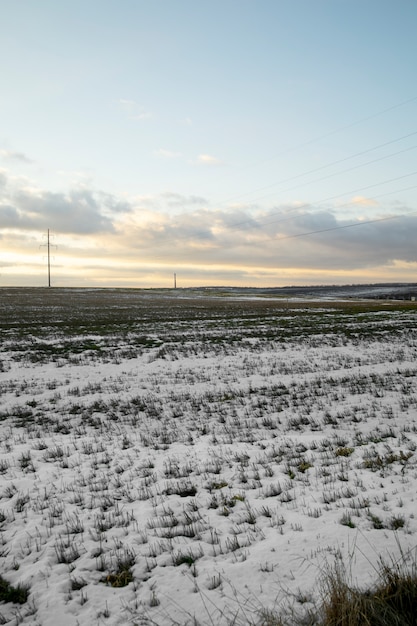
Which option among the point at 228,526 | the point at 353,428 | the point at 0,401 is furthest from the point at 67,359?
the point at 228,526

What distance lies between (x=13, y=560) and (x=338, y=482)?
227 inches

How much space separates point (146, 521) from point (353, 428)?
23.1ft

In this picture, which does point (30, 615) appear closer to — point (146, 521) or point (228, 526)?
point (146, 521)

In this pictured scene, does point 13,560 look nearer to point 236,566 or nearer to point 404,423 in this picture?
point 236,566

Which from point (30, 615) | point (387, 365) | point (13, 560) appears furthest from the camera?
point (387, 365)

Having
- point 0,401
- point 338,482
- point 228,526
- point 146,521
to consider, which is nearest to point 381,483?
point 338,482

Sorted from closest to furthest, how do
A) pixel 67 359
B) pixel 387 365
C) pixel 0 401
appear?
pixel 0 401, pixel 387 365, pixel 67 359

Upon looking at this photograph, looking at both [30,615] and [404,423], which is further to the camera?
[404,423]

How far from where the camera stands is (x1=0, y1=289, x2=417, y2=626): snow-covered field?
4895 mm

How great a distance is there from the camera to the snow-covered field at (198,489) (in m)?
4.89

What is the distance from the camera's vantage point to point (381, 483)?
24.0 ft

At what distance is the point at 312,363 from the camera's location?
862 inches

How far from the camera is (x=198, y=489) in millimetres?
7840

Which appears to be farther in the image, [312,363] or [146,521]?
→ [312,363]
